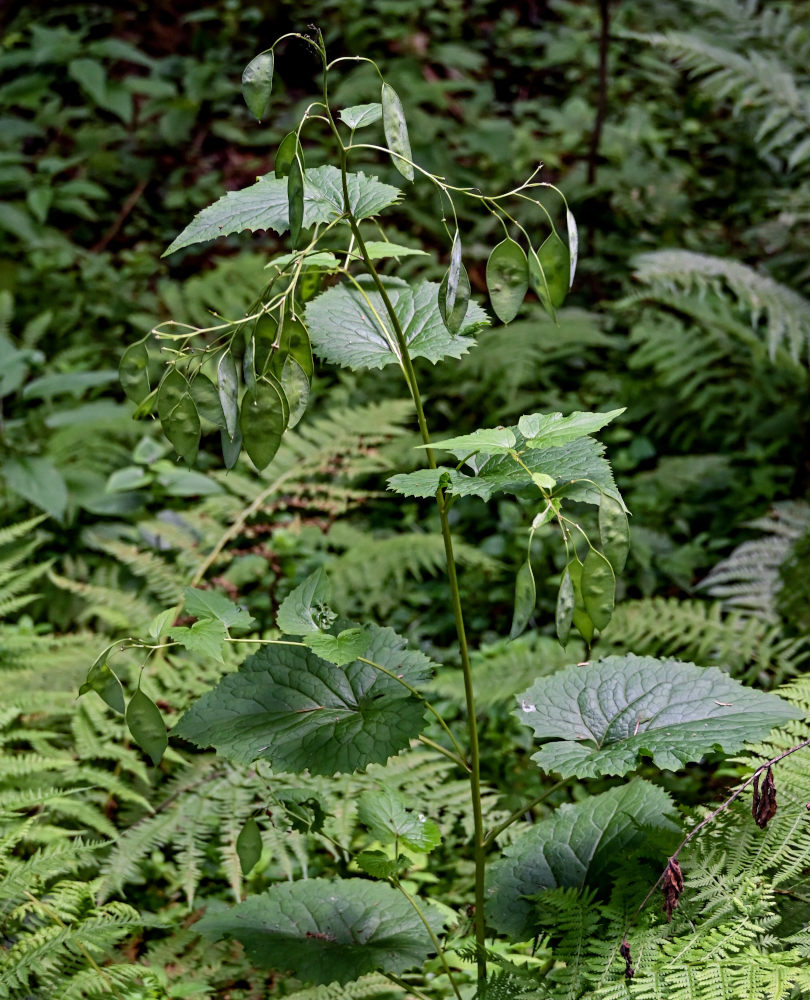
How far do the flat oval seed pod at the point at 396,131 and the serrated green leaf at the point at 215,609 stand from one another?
63 cm

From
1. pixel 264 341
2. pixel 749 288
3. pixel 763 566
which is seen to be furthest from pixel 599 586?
pixel 749 288

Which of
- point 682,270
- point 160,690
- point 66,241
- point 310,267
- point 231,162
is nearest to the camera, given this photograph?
point 310,267

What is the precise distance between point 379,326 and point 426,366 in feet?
9.80

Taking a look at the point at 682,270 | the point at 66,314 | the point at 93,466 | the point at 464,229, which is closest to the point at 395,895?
the point at 93,466

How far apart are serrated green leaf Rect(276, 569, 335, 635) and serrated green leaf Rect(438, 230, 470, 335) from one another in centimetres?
47

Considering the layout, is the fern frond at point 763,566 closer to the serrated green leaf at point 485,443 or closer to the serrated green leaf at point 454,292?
the serrated green leaf at point 485,443

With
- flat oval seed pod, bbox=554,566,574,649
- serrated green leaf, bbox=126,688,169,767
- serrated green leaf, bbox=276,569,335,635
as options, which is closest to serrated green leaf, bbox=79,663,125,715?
serrated green leaf, bbox=126,688,169,767

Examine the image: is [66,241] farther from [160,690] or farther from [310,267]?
[310,267]

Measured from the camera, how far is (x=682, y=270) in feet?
11.8

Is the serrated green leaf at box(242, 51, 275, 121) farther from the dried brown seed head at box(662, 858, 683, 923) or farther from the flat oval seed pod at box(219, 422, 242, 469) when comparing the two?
the dried brown seed head at box(662, 858, 683, 923)

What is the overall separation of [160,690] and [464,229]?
151 inches

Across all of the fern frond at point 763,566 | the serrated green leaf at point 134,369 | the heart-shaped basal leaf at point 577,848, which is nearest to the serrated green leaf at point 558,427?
the serrated green leaf at point 134,369

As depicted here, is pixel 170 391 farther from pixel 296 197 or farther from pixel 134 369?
pixel 296 197

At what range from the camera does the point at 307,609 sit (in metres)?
1.40
